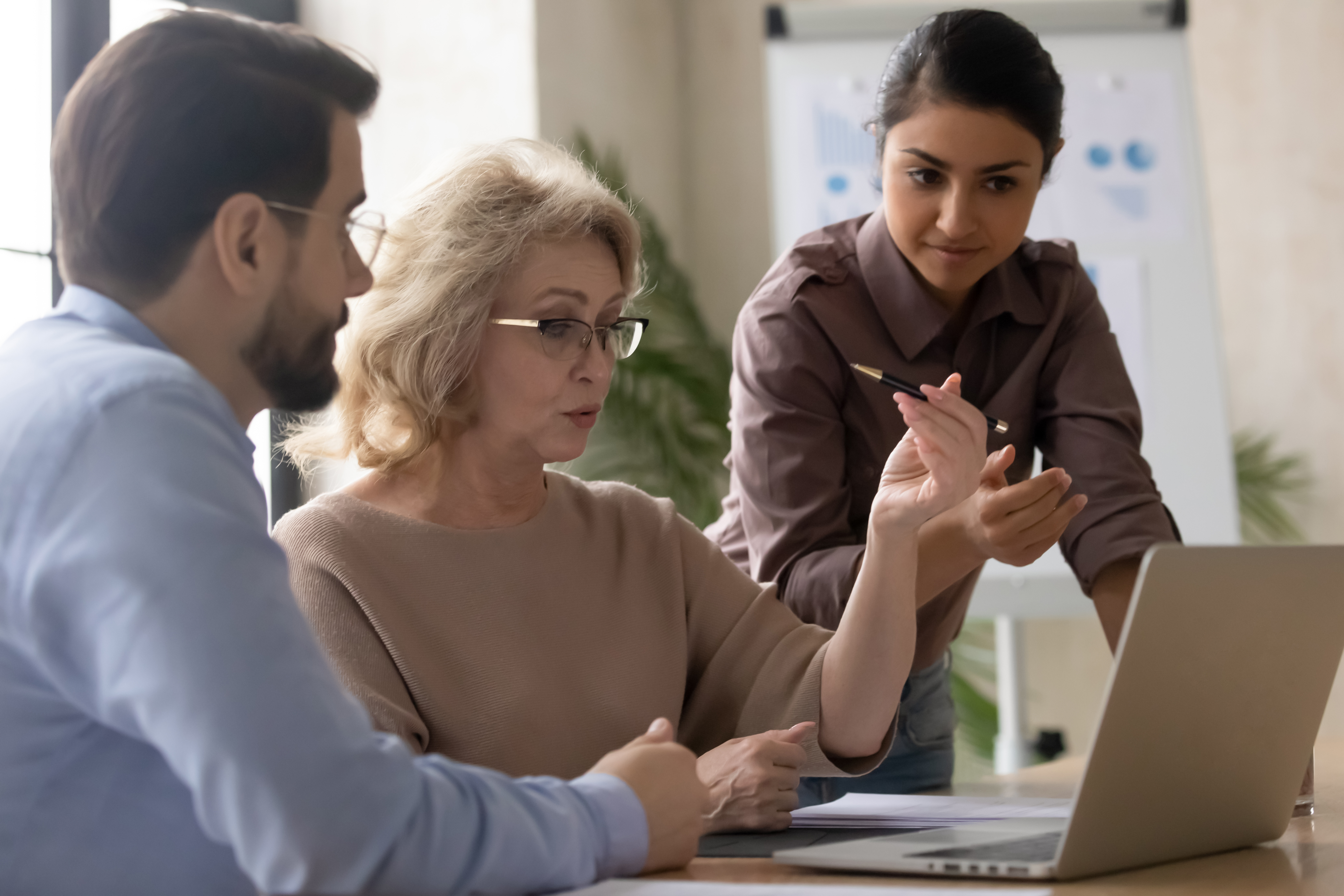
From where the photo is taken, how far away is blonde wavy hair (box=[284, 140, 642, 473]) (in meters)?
1.42

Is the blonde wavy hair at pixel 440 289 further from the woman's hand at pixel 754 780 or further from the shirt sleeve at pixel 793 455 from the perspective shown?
the woman's hand at pixel 754 780

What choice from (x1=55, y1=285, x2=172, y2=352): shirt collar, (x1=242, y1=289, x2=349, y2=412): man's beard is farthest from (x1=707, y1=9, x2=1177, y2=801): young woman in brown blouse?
(x1=55, y1=285, x2=172, y2=352): shirt collar

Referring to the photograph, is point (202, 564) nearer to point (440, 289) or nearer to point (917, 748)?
point (440, 289)

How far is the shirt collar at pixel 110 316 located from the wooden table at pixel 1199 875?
509 mm

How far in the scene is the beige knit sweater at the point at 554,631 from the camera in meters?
1.28

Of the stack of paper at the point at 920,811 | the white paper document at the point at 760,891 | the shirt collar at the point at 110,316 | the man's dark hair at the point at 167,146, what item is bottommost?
the stack of paper at the point at 920,811

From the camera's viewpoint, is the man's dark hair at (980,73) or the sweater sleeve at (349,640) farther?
the man's dark hair at (980,73)

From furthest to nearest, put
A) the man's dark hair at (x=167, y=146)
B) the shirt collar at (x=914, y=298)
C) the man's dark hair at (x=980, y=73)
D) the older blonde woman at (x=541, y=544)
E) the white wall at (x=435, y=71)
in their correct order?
the white wall at (x=435, y=71) → the shirt collar at (x=914, y=298) → the man's dark hair at (x=980, y=73) → the older blonde woman at (x=541, y=544) → the man's dark hair at (x=167, y=146)

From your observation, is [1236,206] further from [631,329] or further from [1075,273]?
[631,329]

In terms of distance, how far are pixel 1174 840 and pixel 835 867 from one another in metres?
0.27

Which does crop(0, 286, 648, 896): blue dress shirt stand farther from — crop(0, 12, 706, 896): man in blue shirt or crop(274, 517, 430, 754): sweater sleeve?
crop(274, 517, 430, 754): sweater sleeve

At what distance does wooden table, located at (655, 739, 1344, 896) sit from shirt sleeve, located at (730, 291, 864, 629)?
0.58m

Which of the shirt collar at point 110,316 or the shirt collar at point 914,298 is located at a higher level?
the shirt collar at point 110,316

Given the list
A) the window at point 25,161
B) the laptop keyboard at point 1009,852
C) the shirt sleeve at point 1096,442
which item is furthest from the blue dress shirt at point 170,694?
the window at point 25,161
